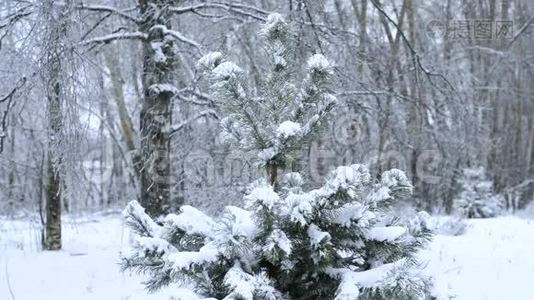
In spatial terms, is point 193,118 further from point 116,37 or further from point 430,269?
point 430,269

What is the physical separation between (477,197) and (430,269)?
1158 cm

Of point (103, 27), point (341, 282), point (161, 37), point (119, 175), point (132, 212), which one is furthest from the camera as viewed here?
point (119, 175)

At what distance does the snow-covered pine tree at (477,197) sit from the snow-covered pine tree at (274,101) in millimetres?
14517

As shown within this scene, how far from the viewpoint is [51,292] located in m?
5.95

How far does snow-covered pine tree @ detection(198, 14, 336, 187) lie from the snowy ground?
1857mm

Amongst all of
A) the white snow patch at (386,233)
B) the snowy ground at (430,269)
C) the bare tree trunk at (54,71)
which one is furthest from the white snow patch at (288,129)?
the bare tree trunk at (54,71)

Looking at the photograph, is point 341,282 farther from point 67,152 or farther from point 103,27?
point 103,27

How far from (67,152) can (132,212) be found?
2120 millimetres

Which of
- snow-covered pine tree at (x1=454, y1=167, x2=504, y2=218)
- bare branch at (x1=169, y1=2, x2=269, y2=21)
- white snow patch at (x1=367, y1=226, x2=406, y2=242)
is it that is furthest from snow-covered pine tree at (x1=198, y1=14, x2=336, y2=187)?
snow-covered pine tree at (x1=454, y1=167, x2=504, y2=218)

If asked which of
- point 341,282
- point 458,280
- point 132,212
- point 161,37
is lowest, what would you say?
point 458,280

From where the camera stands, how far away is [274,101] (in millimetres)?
3076

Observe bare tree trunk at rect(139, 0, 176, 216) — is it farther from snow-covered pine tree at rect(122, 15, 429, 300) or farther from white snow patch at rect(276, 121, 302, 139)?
white snow patch at rect(276, 121, 302, 139)

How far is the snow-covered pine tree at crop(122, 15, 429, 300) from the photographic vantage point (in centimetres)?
248

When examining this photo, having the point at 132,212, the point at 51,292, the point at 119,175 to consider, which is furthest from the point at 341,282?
the point at 119,175
